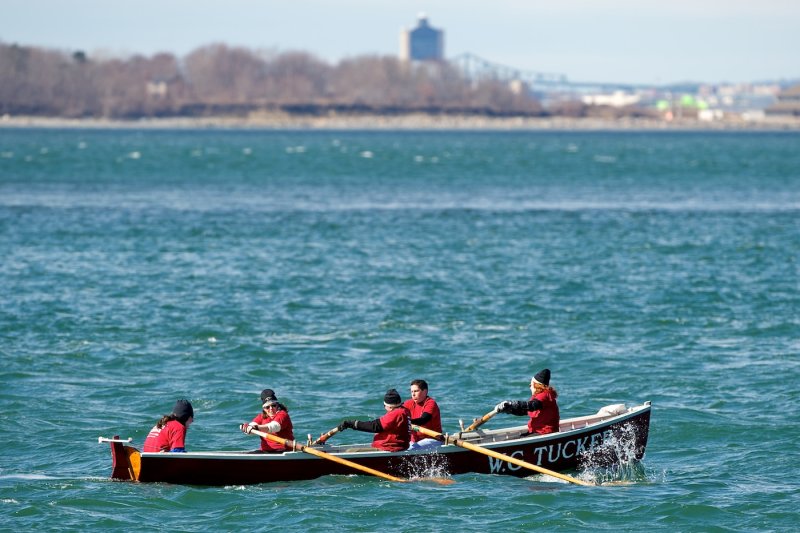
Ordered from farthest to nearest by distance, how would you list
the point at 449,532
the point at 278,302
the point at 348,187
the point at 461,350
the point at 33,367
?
the point at 348,187 < the point at 278,302 < the point at 461,350 < the point at 33,367 < the point at 449,532

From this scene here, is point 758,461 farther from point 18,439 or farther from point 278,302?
point 278,302

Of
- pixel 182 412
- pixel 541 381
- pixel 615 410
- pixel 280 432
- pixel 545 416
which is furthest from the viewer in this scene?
pixel 615 410

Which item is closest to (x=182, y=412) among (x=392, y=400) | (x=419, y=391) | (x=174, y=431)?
(x=174, y=431)

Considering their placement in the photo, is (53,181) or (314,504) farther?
(53,181)

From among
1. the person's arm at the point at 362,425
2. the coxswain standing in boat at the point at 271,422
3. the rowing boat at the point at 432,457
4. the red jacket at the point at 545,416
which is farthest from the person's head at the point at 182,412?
the red jacket at the point at 545,416

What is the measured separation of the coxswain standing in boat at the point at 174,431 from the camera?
1814 centimetres

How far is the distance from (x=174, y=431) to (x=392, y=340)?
12.0 metres

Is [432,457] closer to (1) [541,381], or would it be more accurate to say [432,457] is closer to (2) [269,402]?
(1) [541,381]

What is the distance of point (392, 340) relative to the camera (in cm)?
2969

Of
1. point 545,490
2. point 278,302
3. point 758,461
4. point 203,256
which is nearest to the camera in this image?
point 545,490

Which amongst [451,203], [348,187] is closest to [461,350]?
[451,203]

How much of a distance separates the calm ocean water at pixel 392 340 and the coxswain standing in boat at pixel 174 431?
654 millimetres

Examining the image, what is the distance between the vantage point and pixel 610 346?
29156 mm

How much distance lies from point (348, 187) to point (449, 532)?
5948 centimetres
